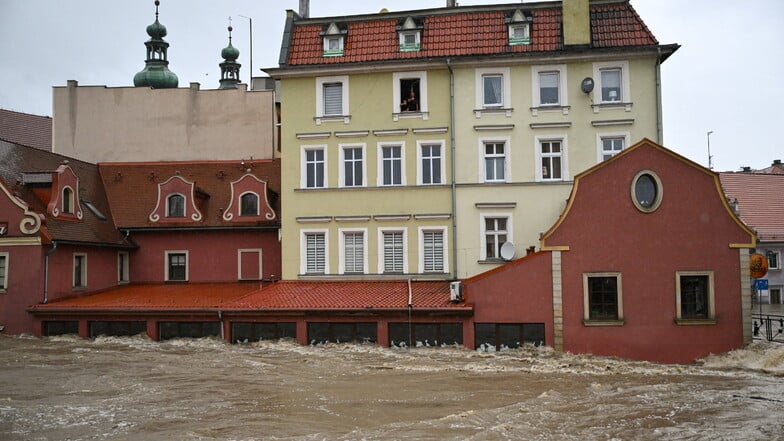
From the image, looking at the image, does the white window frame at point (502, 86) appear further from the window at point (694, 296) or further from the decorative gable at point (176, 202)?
the decorative gable at point (176, 202)

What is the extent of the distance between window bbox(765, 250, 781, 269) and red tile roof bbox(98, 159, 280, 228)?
31.3 meters

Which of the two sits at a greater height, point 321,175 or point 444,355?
point 321,175

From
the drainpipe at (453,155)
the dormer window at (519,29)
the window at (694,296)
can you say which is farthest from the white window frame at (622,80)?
the window at (694,296)

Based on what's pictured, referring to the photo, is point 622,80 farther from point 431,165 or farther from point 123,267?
point 123,267

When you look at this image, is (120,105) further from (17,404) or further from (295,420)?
(295,420)

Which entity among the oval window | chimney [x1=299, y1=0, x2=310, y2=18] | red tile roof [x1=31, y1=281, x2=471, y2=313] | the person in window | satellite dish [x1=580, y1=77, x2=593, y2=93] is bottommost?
red tile roof [x1=31, y1=281, x2=471, y2=313]

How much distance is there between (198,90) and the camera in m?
44.2

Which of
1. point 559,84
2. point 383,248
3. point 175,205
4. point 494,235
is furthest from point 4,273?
point 559,84

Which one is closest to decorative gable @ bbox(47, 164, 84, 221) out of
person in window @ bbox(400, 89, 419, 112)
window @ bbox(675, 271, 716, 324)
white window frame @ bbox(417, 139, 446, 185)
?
person in window @ bbox(400, 89, 419, 112)

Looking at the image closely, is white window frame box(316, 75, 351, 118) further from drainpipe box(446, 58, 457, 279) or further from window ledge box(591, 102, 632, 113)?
window ledge box(591, 102, 632, 113)

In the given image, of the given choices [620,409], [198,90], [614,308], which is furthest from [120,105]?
[620,409]

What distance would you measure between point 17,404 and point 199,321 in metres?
9.29

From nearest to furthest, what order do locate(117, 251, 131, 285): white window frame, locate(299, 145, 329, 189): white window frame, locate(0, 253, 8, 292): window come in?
locate(0, 253, 8, 292): window < locate(299, 145, 329, 189): white window frame < locate(117, 251, 131, 285): white window frame

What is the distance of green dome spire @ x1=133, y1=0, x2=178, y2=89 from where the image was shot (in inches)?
2261
